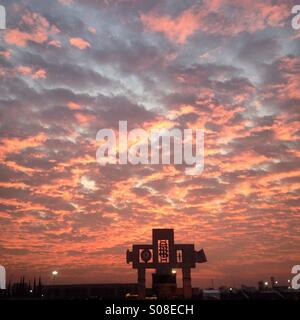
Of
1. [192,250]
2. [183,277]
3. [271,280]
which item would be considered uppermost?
Result: [192,250]

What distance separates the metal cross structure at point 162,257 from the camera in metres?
83.4

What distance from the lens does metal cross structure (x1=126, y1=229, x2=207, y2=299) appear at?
274ft

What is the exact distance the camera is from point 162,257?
276 feet

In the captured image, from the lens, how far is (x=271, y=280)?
14438 centimetres
